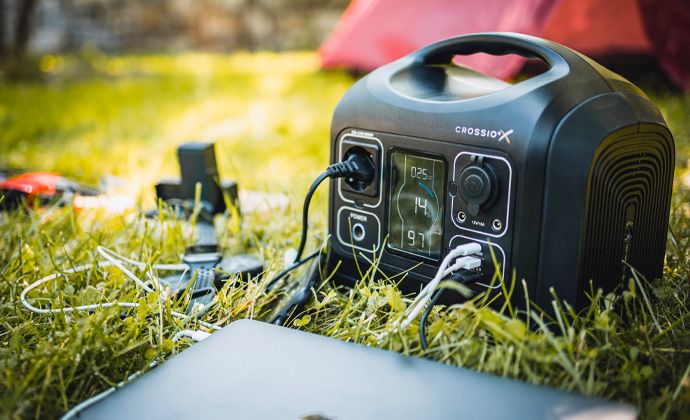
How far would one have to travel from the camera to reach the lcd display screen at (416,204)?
91 cm

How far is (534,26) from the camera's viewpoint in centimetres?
242

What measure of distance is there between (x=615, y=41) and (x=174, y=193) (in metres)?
2.15

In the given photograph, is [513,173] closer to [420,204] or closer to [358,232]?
[420,204]

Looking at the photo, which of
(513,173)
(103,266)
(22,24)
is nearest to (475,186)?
(513,173)

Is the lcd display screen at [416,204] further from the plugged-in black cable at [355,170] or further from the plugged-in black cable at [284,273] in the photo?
the plugged-in black cable at [284,273]

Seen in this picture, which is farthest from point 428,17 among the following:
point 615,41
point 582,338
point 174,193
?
point 582,338

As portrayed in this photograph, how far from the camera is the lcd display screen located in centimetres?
91

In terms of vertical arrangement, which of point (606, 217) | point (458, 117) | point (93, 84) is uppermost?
point (458, 117)

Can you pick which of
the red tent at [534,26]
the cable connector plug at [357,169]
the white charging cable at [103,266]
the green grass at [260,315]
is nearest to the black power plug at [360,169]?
the cable connector plug at [357,169]

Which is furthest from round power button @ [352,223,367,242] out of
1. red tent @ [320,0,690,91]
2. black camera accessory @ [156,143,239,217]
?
red tent @ [320,0,690,91]

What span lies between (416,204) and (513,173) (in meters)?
0.17

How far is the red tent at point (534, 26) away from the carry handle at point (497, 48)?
1.35 metres

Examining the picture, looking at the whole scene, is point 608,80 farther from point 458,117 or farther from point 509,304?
point 509,304

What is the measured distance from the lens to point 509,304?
830mm
